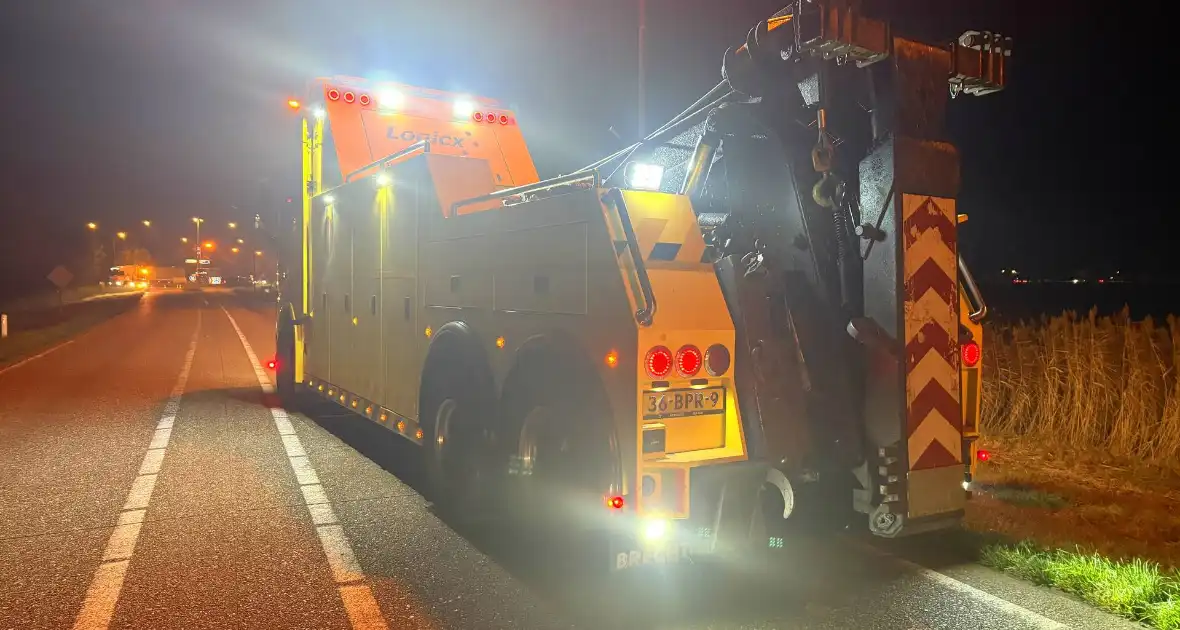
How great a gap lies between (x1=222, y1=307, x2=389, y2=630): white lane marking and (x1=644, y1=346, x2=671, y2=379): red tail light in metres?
1.80

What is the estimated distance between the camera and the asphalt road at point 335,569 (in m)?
4.02

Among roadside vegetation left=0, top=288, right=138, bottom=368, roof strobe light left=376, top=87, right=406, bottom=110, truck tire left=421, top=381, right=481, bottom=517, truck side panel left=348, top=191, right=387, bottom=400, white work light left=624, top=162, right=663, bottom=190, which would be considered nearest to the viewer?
white work light left=624, top=162, right=663, bottom=190

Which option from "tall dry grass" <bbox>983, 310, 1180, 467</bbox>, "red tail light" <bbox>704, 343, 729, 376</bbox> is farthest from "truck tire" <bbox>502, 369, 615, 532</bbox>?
"tall dry grass" <bbox>983, 310, 1180, 467</bbox>

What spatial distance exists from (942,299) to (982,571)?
1.68 m

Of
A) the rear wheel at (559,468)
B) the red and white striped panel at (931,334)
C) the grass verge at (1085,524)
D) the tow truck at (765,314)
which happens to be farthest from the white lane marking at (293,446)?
the grass verge at (1085,524)

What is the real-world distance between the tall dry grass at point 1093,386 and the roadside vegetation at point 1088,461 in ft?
0.04

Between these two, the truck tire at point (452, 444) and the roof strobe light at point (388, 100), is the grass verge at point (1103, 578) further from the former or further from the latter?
the roof strobe light at point (388, 100)

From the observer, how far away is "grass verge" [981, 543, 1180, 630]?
3.98m

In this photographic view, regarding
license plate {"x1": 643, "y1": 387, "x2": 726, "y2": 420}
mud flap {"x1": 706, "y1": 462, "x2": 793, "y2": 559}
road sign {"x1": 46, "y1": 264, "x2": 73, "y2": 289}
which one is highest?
road sign {"x1": 46, "y1": 264, "x2": 73, "y2": 289}

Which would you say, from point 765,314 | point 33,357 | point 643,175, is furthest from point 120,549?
point 33,357

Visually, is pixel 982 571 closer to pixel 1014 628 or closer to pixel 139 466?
pixel 1014 628

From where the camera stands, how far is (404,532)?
17.7 feet

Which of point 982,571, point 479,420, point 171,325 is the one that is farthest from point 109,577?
point 171,325

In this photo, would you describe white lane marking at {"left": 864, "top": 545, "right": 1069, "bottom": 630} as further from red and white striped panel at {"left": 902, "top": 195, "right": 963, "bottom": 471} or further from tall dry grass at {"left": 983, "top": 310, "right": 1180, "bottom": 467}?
tall dry grass at {"left": 983, "top": 310, "right": 1180, "bottom": 467}
